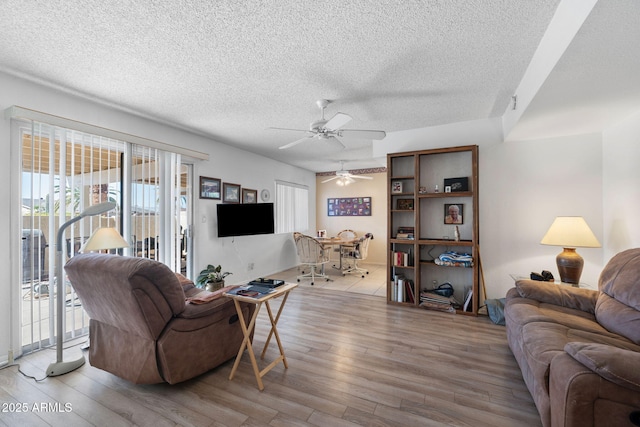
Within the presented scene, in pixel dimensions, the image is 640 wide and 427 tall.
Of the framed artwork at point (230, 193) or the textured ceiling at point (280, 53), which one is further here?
the framed artwork at point (230, 193)

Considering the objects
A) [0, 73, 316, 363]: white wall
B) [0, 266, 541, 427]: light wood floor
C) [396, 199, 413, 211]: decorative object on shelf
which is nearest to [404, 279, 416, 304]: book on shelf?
[0, 266, 541, 427]: light wood floor

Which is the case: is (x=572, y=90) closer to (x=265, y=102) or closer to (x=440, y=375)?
(x=440, y=375)

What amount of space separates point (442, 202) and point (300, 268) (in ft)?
12.2

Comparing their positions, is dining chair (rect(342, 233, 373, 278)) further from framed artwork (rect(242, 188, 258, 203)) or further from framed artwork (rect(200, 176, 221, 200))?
framed artwork (rect(200, 176, 221, 200))

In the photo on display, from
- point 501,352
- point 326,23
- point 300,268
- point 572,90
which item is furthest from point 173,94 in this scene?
point 300,268

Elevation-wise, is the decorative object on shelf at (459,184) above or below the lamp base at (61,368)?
above

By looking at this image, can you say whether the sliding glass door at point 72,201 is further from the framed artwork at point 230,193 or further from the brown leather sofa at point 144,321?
the framed artwork at point 230,193

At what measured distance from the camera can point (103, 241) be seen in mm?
2389

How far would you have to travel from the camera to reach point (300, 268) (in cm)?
642

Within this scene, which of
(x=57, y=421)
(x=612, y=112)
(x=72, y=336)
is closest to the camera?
(x=57, y=421)

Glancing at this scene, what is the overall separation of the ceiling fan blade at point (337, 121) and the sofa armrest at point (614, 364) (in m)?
2.16

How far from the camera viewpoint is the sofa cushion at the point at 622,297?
1741mm

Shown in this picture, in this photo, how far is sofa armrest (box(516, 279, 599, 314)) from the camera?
2188mm

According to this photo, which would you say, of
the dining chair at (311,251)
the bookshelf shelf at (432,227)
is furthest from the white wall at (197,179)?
the bookshelf shelf at (432,227)
